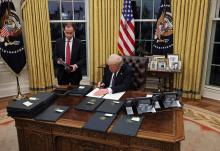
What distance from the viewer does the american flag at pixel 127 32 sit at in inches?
183

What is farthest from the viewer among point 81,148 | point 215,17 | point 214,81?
point 214,81

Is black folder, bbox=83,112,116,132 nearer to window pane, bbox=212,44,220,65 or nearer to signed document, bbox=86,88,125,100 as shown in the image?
signed document, bbox=86,88,125,100

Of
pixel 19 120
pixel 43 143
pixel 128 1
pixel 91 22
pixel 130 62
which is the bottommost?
pixel 43 143

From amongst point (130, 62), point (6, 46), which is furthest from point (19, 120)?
point (6, 46)

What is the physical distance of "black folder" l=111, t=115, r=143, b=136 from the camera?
6.45 ft

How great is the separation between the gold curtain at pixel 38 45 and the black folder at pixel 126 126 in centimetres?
320

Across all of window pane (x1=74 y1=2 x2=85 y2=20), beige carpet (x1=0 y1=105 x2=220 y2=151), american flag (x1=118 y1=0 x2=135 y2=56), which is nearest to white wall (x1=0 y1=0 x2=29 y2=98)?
beige carpet (x1=0 y1=105 x2=220 y2=151)

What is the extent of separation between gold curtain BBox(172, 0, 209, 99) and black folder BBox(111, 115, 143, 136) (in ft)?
9.30

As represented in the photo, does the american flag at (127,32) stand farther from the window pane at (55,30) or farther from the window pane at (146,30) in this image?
the window pane at (55,30)

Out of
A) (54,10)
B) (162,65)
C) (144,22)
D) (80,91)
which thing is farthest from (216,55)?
(54,10)

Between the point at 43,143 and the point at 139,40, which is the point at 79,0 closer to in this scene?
the point at 139,40

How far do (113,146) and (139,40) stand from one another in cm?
344

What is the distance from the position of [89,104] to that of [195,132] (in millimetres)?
1792

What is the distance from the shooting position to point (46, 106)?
248 centimetres
